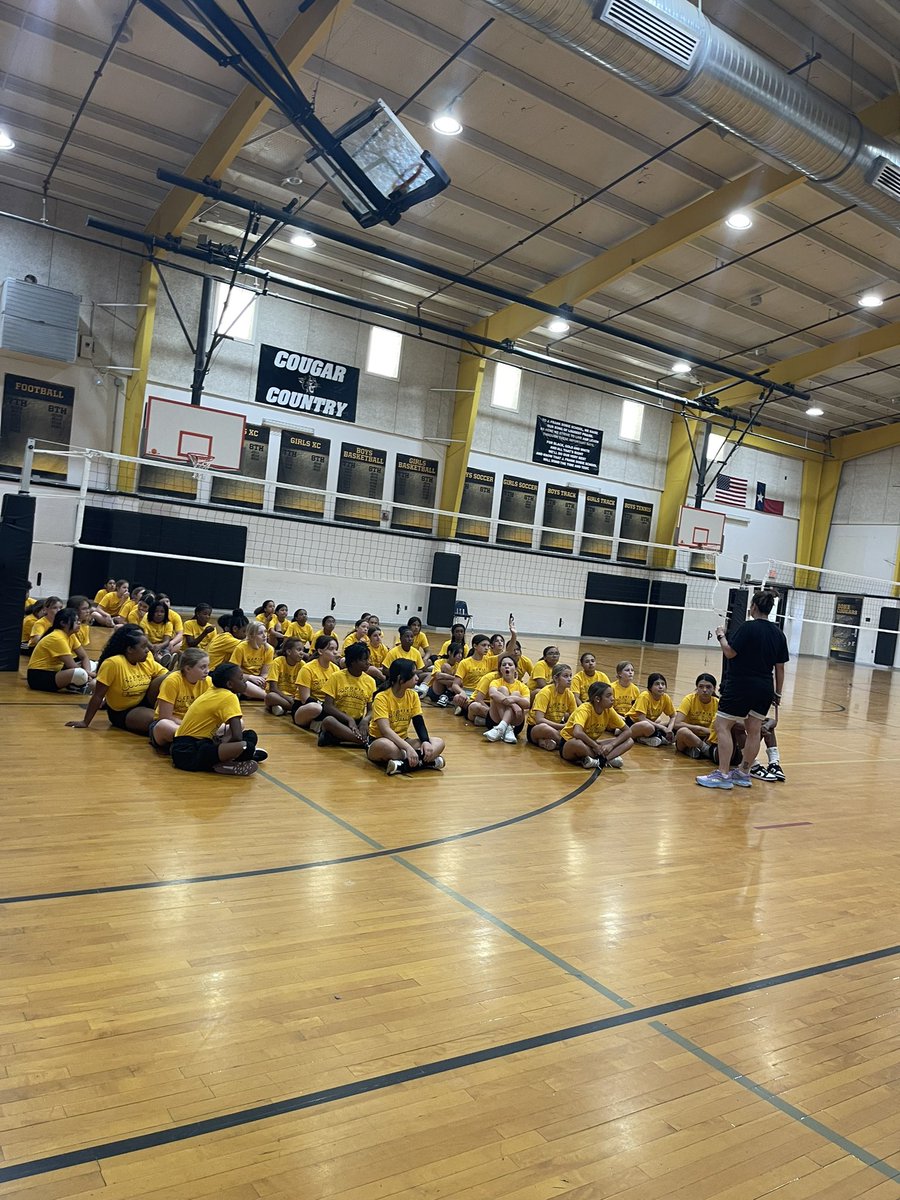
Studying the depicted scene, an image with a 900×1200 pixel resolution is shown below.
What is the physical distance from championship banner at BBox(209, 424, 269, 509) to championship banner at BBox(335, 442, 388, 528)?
1.69 m

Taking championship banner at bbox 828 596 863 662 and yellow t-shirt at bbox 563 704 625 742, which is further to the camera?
championship banner at bbox 828 596 863 662

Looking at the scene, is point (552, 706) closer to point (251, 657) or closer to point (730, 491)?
point (251, 657)

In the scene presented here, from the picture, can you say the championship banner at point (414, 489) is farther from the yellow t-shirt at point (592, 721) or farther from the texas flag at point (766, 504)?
the yellow t-shirt at point (592, 721)

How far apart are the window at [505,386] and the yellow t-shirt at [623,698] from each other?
1256 centimetres

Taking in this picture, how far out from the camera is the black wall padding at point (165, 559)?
1528cm

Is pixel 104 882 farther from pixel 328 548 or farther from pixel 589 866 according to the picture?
pixel 328 548

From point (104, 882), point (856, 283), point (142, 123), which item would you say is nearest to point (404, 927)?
point (104, 882)

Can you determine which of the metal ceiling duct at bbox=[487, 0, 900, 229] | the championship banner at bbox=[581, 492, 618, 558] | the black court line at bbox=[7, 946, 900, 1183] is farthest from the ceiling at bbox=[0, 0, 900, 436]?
the black court line at bbox=[7, 946, 900, 1183]

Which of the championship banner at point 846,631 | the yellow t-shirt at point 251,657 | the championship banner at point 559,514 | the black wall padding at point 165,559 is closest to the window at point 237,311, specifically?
the black wall padding at point 165,559

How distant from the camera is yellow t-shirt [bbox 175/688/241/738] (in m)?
5.78

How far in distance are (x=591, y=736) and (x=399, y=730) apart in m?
1.91

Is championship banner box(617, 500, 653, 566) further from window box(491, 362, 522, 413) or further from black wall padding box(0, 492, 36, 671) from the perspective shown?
black wall padding box(0, 492, 36, 671)

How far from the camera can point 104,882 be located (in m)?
3.79

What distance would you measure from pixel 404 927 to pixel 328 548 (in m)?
14.6
